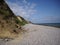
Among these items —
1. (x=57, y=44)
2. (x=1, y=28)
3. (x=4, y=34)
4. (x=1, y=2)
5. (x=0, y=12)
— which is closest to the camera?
(x=57, y=44)

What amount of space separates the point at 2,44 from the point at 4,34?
246 centimetres

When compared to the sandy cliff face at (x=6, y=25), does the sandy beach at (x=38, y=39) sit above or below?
below

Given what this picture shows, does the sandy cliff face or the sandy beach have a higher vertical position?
the sandy cliff face

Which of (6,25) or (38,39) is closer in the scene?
(38,39)

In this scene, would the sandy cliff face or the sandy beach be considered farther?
the sandy cliff face

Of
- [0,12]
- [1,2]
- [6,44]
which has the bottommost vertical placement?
[6,44]

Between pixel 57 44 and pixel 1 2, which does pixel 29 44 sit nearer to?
pixel 57 44

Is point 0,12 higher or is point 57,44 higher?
point 0,12

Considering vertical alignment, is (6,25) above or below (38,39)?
above

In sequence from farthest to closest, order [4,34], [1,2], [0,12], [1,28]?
1. [1,2]
2. [0,12]
3. [1,28]
4. [4,34]

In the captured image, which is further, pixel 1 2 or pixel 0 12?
pixel 1 2

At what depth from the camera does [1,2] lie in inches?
605

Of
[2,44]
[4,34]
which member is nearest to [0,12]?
[4,34]

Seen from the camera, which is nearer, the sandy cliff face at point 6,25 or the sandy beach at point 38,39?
the sandy beach at point 38,39
